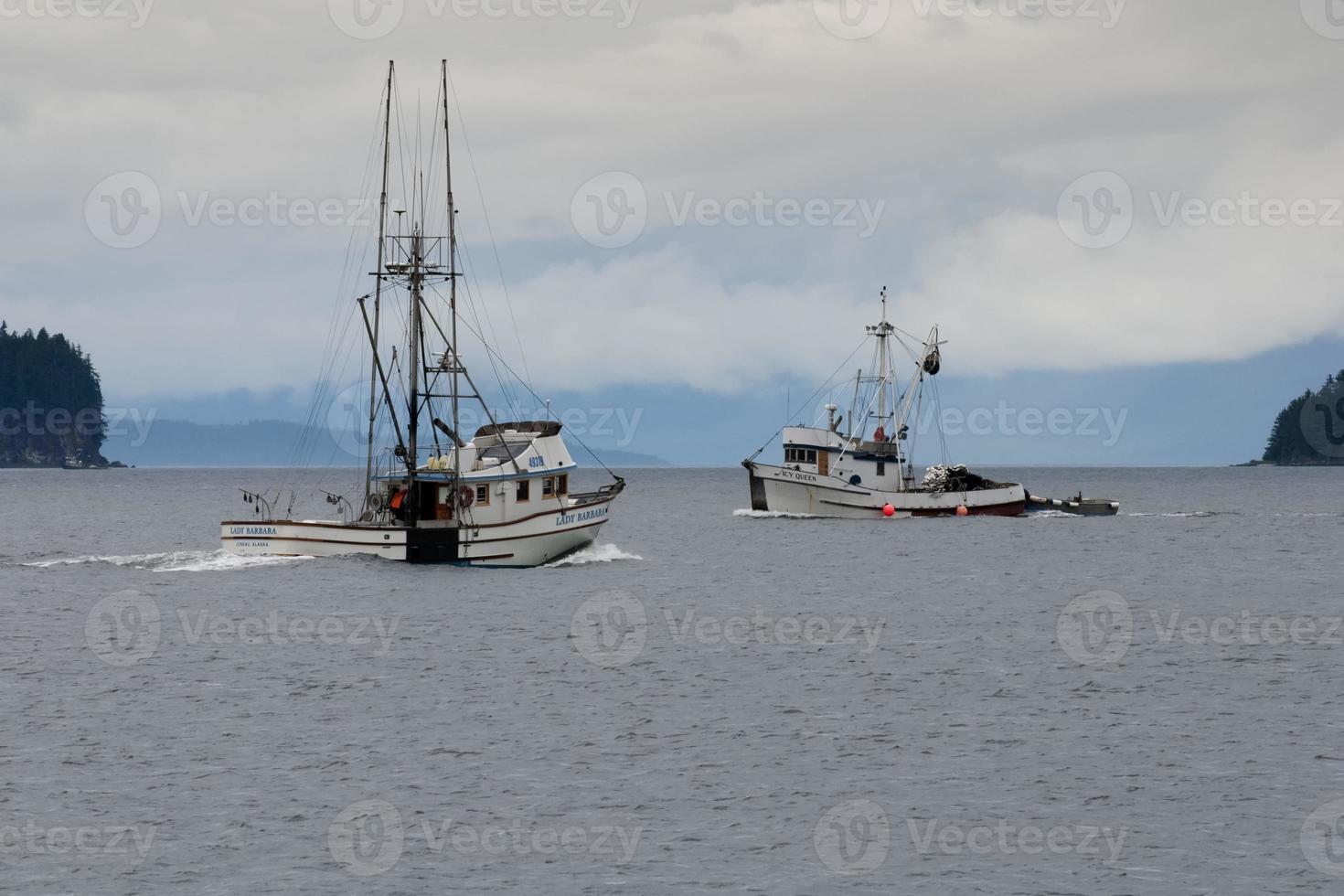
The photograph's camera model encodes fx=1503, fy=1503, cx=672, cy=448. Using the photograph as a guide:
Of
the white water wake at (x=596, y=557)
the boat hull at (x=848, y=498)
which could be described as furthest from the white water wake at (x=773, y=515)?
the white water wake at (x=596, y=557)

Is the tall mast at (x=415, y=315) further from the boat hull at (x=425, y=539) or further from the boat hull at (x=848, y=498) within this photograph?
the boat hull at (x=848, y=498)

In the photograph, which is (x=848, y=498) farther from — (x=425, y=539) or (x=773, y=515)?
(x=425, y=539)

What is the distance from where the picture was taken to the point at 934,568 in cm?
7144

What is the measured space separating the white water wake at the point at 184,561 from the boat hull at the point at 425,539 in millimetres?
1387

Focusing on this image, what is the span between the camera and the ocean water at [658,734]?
23688mm

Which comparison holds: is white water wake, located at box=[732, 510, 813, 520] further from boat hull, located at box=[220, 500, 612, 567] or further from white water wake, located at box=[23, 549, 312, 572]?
white water wake, located at box=[23, 549, 312, 572]

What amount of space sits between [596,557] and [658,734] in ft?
135

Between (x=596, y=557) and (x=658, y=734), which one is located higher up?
(x=596, y=557)

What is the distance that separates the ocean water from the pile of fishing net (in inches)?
1474

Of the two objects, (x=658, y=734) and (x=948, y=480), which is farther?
(x=948, y=480)

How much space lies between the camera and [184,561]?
229 feet

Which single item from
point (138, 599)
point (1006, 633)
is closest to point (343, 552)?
point (138, 599)

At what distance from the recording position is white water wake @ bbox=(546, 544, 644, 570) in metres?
67.0

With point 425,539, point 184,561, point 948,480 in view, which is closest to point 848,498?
point 948,480
